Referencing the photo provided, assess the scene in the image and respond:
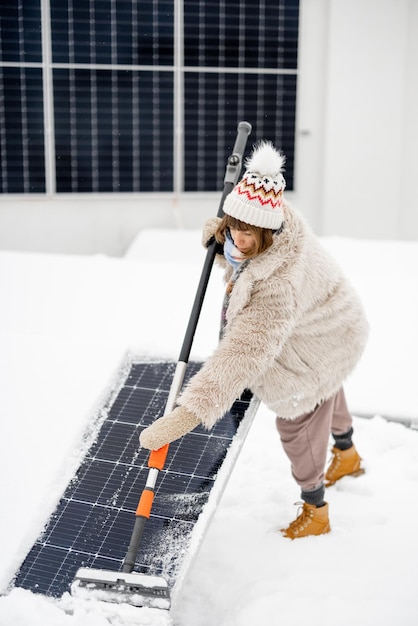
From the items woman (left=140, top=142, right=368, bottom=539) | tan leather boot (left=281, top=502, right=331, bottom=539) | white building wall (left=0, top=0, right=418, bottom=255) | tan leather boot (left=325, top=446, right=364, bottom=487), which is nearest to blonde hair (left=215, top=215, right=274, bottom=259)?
woman (left=140, top=142, right=368, bottom=539)

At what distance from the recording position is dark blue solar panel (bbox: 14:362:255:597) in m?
2.88

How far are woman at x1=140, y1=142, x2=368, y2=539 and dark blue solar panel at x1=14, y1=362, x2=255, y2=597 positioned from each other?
1.08ft

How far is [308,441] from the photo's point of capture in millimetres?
3283

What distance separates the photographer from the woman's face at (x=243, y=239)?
293 cm

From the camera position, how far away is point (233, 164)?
3.54 metres

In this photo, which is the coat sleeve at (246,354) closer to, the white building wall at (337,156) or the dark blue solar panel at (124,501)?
the dark blue solar panel at (124,501)

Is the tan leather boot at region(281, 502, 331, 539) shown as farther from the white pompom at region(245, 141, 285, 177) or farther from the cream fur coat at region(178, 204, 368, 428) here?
the white pompom at region(245, 141, 285, 177)

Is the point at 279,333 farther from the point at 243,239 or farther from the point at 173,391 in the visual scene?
the point at 173,391

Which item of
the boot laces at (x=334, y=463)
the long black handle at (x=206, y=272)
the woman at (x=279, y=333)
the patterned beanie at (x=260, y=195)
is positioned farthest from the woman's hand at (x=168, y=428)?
the boot laces at (x=334, y=463)

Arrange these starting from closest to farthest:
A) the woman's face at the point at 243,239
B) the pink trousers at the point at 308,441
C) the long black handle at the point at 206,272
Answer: the woman's face at the point at 243,239 < the long black handle at the point at 206,272 < the pink trousers at the point at 308,441

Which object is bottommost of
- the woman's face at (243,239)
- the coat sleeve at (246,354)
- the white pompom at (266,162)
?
the coat sleeve at (246,354)

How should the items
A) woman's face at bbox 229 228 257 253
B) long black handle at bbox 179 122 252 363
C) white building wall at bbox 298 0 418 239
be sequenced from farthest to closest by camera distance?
white building wall at bbox 298 0 418 239
long black handle at bbox 179 122 252 363
woman's face at bbox 229 228 257 253

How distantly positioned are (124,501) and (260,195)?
129 centimetres

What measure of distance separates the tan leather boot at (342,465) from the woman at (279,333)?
42 cm
